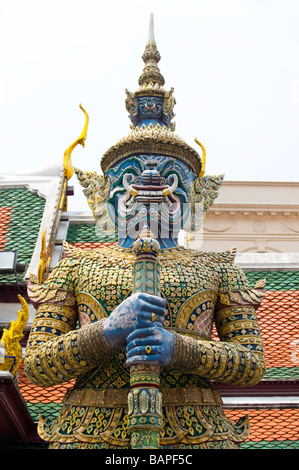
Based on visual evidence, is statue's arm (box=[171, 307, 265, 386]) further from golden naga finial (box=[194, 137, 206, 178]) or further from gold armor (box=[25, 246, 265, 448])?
golden naga finial (box=[194, 137, 206, 178])

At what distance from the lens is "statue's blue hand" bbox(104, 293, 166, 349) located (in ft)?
12.9

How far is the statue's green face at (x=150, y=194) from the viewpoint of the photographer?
15.9 feet

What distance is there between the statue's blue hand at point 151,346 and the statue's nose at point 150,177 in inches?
50.4

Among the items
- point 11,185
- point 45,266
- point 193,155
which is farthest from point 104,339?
point 11,185

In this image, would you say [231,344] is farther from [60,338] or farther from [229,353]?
[60,338]

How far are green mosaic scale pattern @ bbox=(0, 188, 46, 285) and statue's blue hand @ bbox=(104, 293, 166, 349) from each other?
3357mm

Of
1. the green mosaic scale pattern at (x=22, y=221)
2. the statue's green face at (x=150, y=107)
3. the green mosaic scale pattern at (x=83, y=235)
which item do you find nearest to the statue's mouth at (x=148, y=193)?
the statue's green face at (x=150, y=107)

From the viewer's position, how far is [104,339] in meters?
4.09

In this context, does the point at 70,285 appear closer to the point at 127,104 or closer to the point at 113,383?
the point at 113,383

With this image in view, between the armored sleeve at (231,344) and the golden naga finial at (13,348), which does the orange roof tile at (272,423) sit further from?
the golden naga finial at (13,348)

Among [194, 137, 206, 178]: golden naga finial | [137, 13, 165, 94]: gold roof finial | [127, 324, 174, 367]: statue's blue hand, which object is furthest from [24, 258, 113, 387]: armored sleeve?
[137, 13, 165, 94]: gold roof finial

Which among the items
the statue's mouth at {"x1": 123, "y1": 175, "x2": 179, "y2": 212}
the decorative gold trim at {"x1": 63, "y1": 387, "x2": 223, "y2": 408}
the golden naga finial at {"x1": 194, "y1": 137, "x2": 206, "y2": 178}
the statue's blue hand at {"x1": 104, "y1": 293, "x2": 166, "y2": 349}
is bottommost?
the decorative gold trim at {"x1": 63, "y1": 387, "x2": 223, "y2": 408}

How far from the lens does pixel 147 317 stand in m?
3.92

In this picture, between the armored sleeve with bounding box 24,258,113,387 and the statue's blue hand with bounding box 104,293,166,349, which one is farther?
the armored sleeve with bounding box 24,258,113,387
